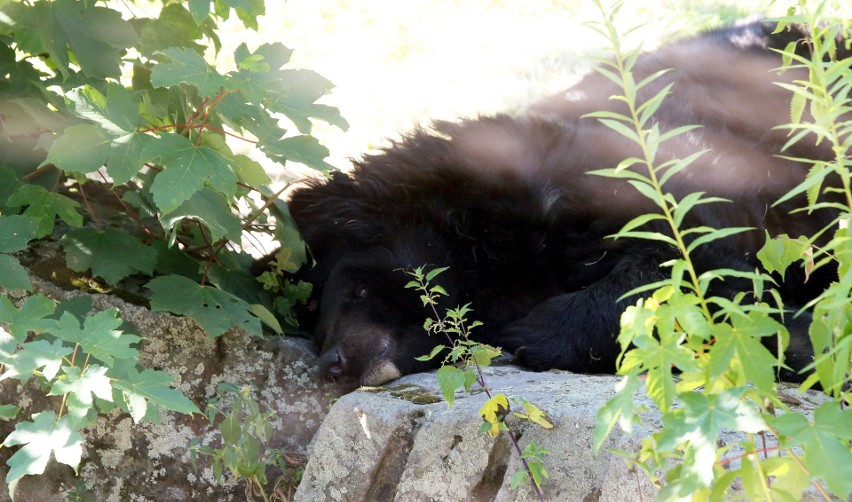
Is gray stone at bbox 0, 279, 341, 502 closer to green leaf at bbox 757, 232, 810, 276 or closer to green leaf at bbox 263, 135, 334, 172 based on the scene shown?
green leaf at bbox 263, 135, 334, 172

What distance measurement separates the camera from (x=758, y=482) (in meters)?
1.45

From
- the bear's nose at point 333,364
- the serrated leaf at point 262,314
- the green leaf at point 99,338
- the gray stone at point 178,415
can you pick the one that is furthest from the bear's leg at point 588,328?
the green leaf at point 99,338

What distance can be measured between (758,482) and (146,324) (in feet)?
8.37

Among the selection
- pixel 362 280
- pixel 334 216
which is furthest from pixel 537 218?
pixel 334 216

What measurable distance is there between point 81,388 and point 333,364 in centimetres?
163

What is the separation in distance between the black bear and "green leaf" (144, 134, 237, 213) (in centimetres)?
129

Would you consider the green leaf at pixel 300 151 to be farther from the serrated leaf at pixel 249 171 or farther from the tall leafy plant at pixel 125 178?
the serrated leaf at pixel 249 171

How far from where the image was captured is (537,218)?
4047 millimetres

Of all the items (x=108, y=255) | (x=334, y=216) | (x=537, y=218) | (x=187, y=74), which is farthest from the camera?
(x=334, y=216)

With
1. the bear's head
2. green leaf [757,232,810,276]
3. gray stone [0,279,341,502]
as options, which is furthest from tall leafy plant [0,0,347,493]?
green leaf [757,232,810,276]

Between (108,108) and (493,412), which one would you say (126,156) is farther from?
(493,412)

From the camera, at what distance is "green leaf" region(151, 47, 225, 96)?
244cm

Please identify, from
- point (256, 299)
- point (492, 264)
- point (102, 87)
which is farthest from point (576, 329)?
point (102, 87)

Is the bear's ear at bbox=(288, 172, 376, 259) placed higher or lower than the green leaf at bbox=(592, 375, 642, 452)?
lower
